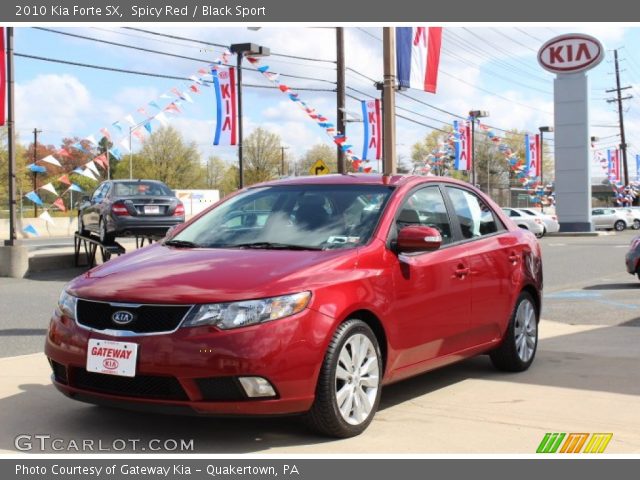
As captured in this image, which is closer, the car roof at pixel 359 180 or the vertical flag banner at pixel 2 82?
the car roof at pixel 359 180

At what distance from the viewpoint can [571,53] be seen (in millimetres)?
42125

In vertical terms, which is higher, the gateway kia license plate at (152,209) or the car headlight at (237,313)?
the gateway kia license plate at (152,209)

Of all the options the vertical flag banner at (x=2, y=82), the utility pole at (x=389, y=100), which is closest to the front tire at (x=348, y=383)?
the utility pole at (x=389, y=100)

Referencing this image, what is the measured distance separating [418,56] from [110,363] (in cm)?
961

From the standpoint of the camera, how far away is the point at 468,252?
618 cm

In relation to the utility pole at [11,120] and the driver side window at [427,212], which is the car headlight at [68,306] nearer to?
the driver side window at [427,212]

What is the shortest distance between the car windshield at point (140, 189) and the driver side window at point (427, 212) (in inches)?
459

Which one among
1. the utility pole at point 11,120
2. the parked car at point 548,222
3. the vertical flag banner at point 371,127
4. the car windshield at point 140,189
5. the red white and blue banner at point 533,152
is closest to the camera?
the utility pole at point 11,120

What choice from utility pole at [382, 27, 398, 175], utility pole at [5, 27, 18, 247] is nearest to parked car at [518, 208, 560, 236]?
utility pole at [5, 27, 18, 247]

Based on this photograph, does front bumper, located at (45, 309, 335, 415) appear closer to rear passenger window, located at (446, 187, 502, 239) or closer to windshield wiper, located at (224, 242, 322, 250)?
windshield wiper, located at (224, 242, 322, 250)

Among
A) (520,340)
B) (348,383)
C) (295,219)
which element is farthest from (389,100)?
(348,383)

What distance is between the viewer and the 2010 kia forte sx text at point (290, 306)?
14.5ft

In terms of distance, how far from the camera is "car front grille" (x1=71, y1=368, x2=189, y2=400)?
4.48 metres
